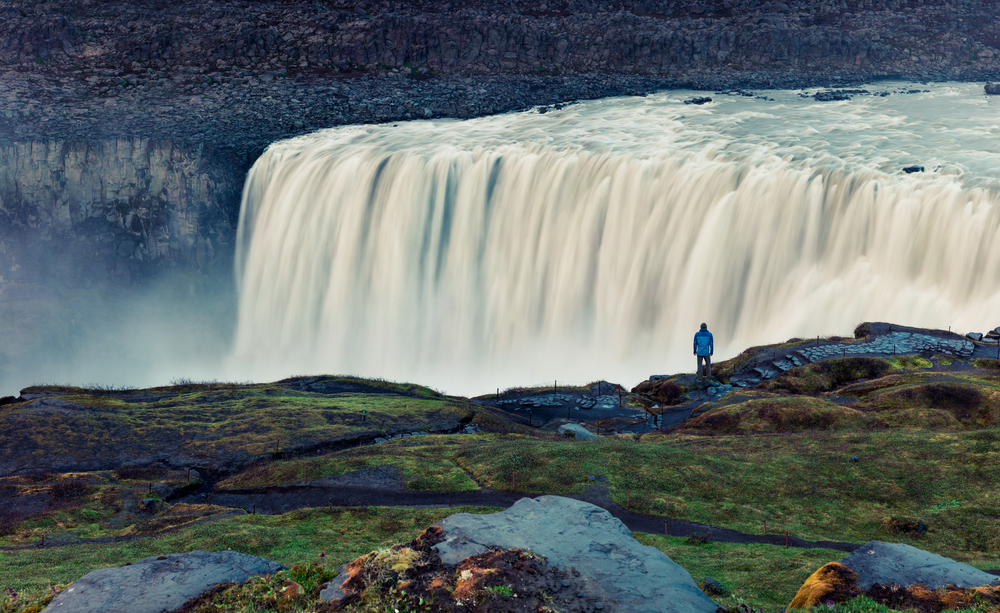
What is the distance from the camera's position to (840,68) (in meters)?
Answer: 81.6

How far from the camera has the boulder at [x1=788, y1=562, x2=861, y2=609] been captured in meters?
9.48

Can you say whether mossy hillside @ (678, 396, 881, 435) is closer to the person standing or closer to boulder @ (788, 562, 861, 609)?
the person standing

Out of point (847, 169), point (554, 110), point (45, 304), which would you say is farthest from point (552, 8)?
point (45, 304)

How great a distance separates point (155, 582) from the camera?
966 cm

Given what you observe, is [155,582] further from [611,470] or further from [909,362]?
[909,362]

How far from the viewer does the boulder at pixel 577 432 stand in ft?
95.4

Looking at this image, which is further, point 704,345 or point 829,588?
point 704,345

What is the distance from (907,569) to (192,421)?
89.7 feet

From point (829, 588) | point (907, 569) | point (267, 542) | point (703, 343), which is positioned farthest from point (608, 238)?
point (829, 588)

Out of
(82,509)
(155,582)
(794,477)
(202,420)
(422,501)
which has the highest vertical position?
(155,582)

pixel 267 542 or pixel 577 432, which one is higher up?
pixel 267 542

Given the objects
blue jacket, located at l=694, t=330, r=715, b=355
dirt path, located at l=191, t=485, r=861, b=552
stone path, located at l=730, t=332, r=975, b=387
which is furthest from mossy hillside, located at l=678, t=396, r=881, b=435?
dirt path, located at l=191, t=485, r=861, b=552

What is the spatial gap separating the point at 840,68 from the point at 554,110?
35028 mm

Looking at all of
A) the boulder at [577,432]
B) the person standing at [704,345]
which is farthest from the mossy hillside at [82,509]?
the person standing at [704,345]
